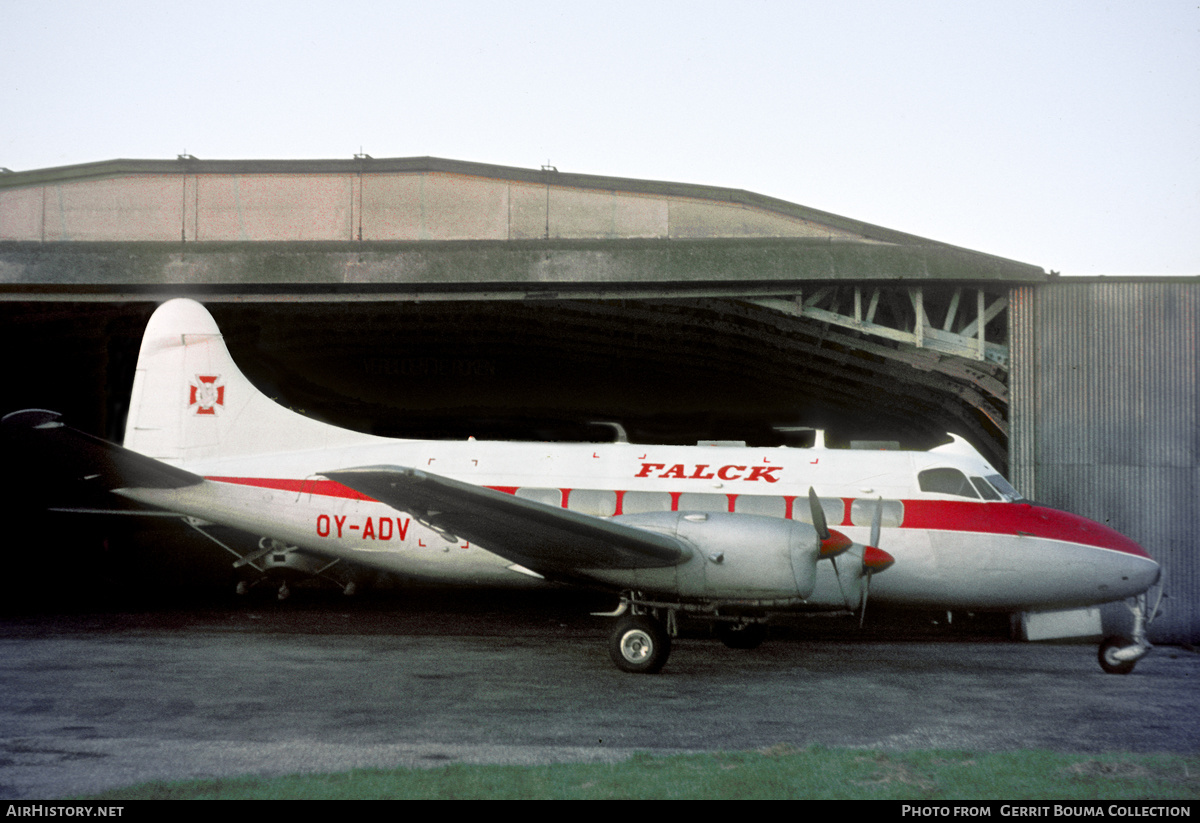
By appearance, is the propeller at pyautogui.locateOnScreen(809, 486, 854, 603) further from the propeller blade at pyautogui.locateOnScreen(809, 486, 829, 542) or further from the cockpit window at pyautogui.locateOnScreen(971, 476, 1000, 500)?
the cockpit window at pyautogui.locateOnScreen(971, 476, 1000, 500)

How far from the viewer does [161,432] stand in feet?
48.1

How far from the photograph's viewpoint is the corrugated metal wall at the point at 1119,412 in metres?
15.2

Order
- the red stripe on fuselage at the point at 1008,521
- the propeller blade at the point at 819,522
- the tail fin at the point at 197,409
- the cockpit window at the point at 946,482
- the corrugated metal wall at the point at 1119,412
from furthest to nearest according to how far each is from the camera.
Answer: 1. the corrugated metal wall at the point at 1119,412
2. the tail fin at the point at 197,409
3. the cockpit window at the point at 946,482
4. the red stripe on fuselage at the point at 1008,521
5. the propeller blade at the point at 819,522

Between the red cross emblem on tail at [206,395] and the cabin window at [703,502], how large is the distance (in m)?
8.07

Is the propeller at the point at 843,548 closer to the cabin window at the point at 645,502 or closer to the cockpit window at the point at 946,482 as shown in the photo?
the cockpit window at the point at 946,482

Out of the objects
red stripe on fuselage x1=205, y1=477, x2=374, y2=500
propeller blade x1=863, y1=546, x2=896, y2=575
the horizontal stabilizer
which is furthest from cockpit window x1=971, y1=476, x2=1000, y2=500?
the horizontal stabilizer

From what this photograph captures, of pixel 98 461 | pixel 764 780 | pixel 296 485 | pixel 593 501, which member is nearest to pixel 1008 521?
pixel 593 501

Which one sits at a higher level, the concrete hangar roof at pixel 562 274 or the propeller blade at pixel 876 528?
the concrete hangar roof at pixel 562 274

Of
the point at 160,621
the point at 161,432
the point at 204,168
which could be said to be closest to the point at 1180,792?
the point at 161,432

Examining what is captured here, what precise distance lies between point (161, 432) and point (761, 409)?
17653 millimetres

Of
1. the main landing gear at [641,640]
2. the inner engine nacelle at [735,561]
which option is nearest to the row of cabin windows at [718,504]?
the main landing gear at [641,640]

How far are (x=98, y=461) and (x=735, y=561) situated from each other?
9.47 meters

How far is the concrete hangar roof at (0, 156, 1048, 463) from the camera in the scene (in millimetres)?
15992

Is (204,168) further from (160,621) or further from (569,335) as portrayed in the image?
(160,621)
